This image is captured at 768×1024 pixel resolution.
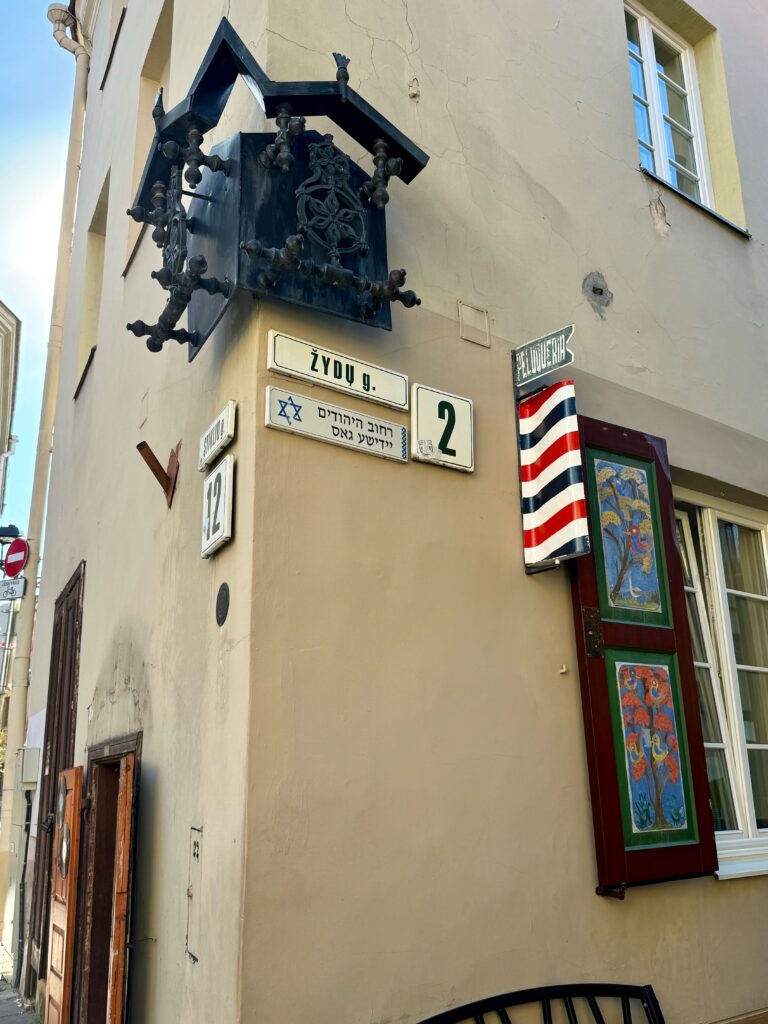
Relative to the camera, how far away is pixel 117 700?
4.73 metres

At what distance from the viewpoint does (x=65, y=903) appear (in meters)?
4.55

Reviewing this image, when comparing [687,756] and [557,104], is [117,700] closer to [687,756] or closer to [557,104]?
[687,756]

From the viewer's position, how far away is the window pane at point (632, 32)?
575 cm

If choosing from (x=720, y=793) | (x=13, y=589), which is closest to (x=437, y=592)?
(x=720, y=793)

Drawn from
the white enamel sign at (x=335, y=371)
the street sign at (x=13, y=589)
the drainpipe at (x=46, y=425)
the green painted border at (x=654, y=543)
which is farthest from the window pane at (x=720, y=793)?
the street sign at (x=13, y=589)

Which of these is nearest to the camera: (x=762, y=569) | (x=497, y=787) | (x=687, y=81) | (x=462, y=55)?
(x=497, y=787)

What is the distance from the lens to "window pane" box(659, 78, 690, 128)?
19.2 feet

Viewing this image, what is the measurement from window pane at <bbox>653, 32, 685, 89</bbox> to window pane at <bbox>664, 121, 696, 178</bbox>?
47 centimetres

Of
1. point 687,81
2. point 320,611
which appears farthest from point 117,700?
point 687,81

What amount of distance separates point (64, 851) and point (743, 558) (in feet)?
13.2

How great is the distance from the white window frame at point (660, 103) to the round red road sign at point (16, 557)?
7047mm

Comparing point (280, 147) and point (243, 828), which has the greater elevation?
point (280, 147)

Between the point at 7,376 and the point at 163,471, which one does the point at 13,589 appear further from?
the point at 7,376

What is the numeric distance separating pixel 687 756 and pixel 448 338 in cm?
204
